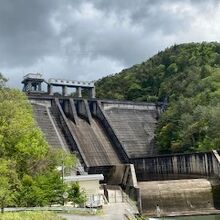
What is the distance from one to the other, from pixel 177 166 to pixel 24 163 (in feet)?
54.7

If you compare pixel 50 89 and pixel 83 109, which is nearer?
pixel 83 109

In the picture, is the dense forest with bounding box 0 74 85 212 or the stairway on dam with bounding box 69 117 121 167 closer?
the dense forest with bounding box 0 74 85 212

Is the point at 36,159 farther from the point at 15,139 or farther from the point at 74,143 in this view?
the point at 74,143

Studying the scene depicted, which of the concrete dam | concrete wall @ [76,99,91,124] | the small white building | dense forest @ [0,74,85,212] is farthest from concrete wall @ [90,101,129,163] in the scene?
dense forest @ [0,74,85,212]

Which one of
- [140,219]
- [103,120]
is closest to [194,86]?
[103,120]

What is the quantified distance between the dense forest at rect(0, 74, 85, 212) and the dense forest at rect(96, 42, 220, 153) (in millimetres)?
17584

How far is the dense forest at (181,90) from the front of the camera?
38.8 m

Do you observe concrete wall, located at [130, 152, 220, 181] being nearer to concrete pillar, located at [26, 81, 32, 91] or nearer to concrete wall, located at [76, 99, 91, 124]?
concrete wall, located at [76, 99, 91, 124]

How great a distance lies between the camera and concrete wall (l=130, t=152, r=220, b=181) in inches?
1292

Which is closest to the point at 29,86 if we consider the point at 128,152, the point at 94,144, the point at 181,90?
the point at 94,144

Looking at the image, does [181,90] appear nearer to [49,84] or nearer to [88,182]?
[49,84]

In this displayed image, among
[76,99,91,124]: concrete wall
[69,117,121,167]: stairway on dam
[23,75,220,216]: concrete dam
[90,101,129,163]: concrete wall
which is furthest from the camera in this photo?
[76,99,91,124]: concrete wall

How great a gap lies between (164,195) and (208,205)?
3.27 metres

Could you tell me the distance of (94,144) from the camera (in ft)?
142
